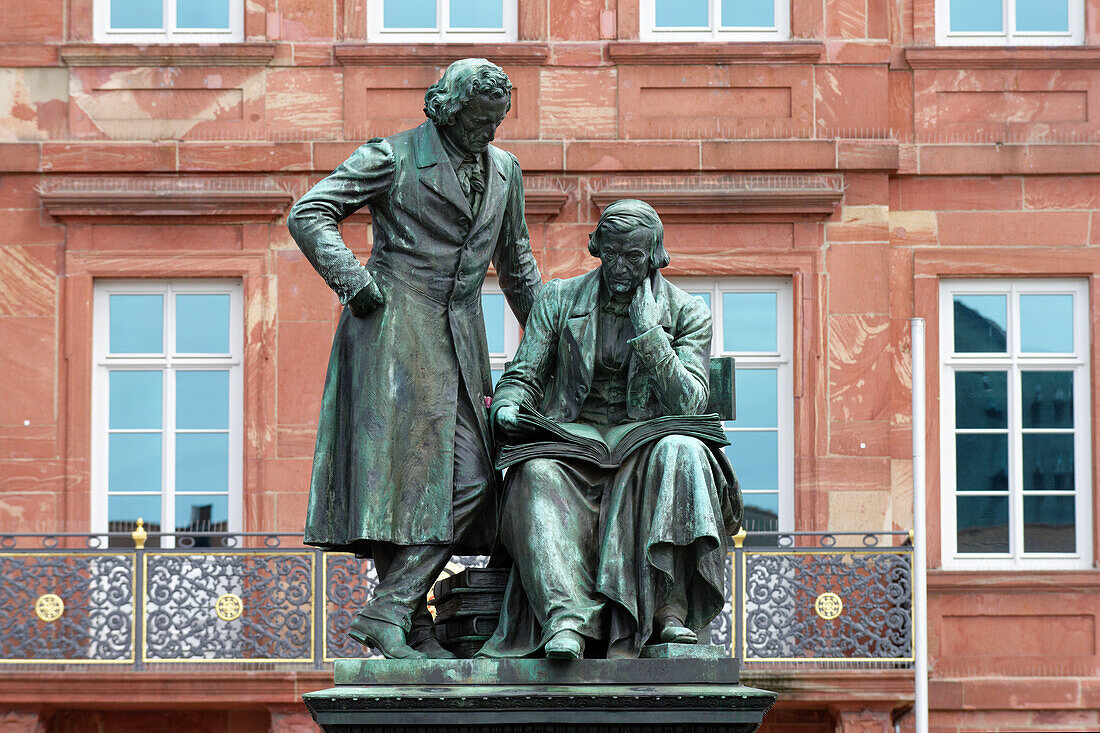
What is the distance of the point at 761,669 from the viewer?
1576 centimetres

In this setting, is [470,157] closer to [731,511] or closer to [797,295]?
[731,511]

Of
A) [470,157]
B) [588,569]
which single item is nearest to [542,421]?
[588,569]

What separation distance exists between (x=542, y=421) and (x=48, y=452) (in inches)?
401

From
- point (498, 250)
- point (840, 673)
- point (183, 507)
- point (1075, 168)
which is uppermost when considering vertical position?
point (1075, 168)

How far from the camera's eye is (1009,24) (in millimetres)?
17500

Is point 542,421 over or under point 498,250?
under

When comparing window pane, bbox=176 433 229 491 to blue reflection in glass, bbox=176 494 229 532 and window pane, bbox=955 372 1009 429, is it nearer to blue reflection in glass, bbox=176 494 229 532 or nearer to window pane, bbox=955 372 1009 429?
blue reflection in glass, bbox=176 494 229 532

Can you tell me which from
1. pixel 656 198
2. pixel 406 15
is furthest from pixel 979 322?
pixel 406 15

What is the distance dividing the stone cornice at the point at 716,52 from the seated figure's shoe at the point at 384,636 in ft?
33.9

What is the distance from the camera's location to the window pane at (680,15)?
57.0ft

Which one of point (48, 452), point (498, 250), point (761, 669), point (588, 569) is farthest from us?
point (48, 452)

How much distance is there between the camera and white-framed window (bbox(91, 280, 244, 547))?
1705cm

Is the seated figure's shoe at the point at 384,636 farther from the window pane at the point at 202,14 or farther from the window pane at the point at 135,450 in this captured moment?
the window pane at the point at 202,14

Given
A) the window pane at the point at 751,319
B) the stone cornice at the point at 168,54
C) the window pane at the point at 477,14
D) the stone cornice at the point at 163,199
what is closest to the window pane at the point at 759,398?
the window pane at the point at 751,319
